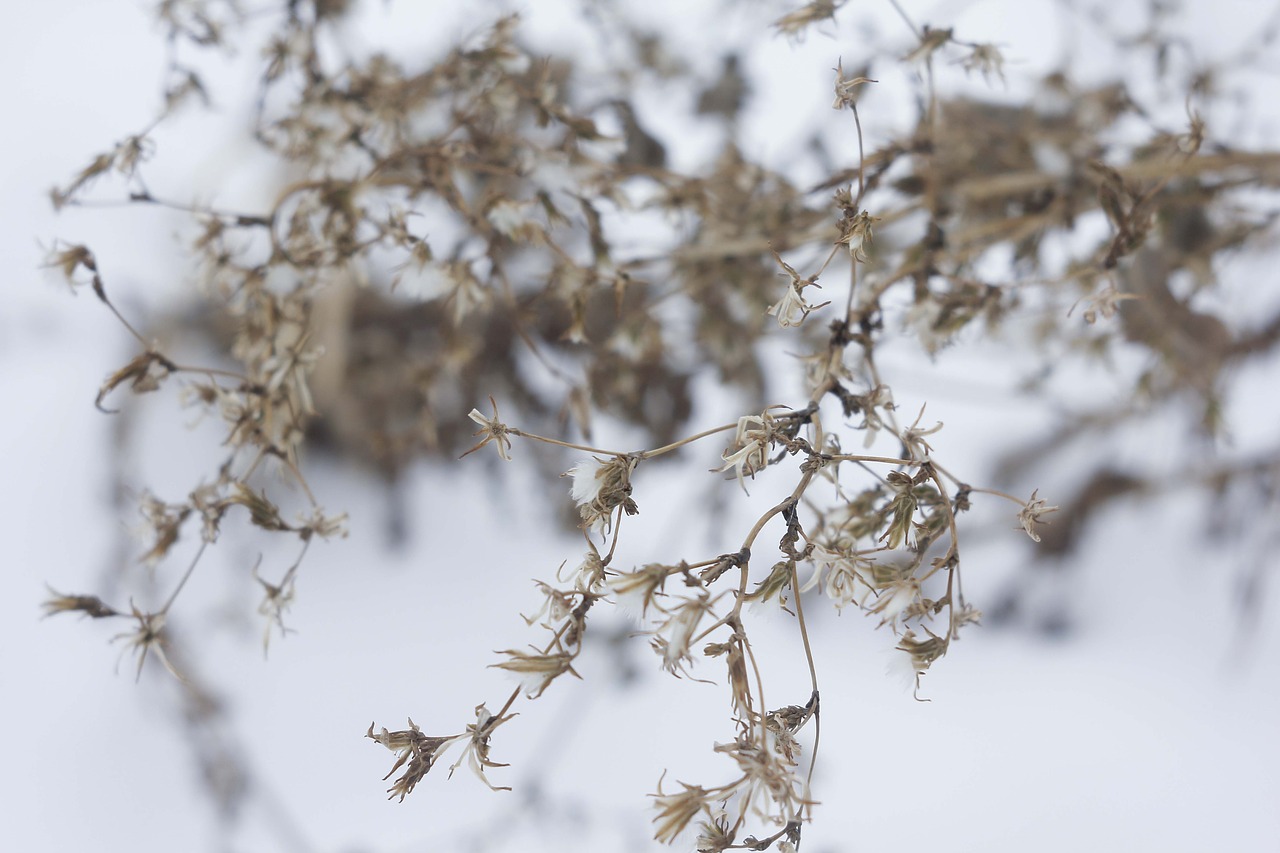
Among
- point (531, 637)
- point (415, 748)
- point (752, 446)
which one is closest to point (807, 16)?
point (752, 446)

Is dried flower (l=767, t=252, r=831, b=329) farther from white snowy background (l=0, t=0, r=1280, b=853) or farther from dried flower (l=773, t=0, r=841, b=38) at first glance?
white snowy background (l=0, t=0, r=1280, b=853)

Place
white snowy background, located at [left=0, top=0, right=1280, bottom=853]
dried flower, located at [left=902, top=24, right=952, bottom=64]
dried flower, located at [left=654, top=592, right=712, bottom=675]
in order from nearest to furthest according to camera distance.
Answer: dried flower, located at [left=654, top=592, right=712, bottom=675] → dried flower, located at [left=902, top=24, right=952, bottom=64] → white snowy background, located at [left=0, top=0, right=1280, bottom=853]

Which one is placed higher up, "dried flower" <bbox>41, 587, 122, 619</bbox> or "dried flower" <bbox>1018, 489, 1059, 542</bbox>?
"dried flower" <bbox>1018, 489, 1059, 542</bbox>

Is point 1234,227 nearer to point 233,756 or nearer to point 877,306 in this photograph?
point 877,306

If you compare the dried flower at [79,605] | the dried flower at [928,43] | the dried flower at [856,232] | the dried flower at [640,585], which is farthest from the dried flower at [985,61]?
the dried flower at [79,605]

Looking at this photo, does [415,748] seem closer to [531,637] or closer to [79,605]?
[79,605]

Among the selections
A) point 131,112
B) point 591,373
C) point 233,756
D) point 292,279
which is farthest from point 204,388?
point 131,112

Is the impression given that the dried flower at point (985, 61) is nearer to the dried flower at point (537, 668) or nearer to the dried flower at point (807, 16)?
the dried flower at point (807, 16)

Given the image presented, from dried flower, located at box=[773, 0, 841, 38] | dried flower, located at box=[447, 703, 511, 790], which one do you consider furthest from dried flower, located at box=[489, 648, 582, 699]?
dried flower, located at box=[773, 0, 841, 38]

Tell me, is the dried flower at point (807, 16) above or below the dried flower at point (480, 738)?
above
